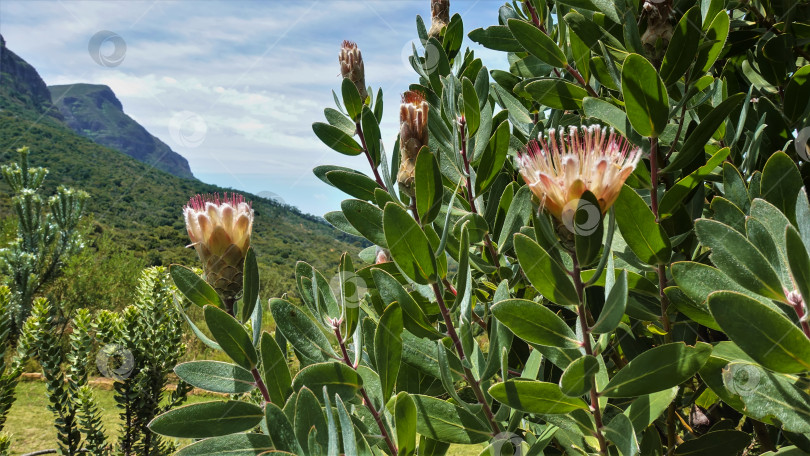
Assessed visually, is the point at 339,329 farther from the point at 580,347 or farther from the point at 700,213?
the point at 700,213

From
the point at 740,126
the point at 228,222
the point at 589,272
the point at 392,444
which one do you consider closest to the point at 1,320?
the point at 228,222

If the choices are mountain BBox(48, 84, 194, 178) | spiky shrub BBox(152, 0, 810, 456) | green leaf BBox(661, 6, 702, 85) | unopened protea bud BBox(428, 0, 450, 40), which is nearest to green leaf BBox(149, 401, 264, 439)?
spiky shrub BBox(152, 0, 810, 456)

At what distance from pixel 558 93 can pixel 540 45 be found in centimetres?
10

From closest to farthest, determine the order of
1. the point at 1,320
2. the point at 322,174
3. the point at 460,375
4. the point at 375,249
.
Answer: the point at 460,375, the point at 322,174, the point at 375,249, the point at 1,320

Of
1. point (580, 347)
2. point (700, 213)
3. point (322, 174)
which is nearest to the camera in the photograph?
point (580, 347)

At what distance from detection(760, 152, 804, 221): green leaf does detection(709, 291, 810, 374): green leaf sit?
24 cm

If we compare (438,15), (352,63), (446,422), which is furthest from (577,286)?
(438,15)

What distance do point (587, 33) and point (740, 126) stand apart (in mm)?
320

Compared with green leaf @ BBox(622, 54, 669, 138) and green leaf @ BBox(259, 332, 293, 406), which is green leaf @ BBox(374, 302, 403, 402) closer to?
green leaf @ BBox(259, 332, 293, 406)

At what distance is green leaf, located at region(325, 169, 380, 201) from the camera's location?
101 centimetres

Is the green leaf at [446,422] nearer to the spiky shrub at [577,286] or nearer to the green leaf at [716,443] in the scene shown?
the spiky shrub at [577,286]

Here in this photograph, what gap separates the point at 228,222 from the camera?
31.1 inches

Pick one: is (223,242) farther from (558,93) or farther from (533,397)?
(558,93)

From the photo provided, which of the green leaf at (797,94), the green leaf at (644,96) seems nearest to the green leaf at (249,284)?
the green leaf at (644,96)
